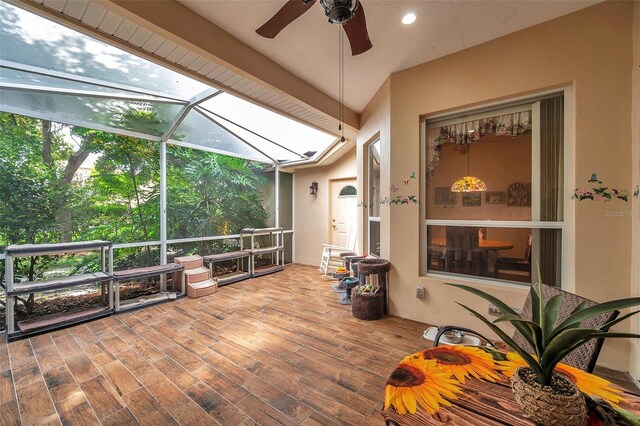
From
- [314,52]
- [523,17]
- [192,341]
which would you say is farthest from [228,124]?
[523,17]

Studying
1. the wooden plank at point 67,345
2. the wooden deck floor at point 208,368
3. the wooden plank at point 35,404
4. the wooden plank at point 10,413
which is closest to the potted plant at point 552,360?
the wooden deck floor at point 208,368

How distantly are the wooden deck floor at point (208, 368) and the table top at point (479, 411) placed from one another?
3.14ft

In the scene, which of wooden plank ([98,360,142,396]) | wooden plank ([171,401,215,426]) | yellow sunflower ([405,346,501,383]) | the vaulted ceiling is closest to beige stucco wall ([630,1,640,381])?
the vaulted ceiling

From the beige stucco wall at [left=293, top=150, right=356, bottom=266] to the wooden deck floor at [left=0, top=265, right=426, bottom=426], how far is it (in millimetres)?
2811

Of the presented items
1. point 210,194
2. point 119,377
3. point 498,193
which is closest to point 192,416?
point 119,377

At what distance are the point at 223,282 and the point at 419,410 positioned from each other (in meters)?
4.37

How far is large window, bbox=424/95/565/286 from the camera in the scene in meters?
2.38

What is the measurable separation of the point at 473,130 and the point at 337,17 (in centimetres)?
208

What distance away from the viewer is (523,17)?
221 cm

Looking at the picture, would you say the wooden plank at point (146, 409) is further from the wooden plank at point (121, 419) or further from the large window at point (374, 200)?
the large window at point (374, 200)

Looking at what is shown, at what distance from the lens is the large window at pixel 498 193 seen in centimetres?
238

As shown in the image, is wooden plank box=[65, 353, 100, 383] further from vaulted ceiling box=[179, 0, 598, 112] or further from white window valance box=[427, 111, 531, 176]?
white window valance box=[427, 111, 531, 176]

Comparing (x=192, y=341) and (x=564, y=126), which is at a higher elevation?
(x=564, y=126)

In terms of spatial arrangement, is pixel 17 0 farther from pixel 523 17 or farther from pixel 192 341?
pixel 523 17
